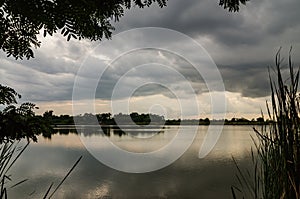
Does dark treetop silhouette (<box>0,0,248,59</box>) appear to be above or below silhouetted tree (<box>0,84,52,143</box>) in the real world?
above

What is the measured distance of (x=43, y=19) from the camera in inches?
60.8

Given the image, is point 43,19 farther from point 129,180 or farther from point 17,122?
point 129,180

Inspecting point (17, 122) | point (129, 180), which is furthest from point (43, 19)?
point (129, 180)

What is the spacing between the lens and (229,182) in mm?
11523

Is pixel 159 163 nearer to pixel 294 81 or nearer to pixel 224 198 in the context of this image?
pixel 224 198

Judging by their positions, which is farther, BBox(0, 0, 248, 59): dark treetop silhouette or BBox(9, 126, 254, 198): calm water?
Answer: BBox(9, 126, 254, 198): calm water

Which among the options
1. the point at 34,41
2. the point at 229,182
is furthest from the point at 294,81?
the point at 229,182

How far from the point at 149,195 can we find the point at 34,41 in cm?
899

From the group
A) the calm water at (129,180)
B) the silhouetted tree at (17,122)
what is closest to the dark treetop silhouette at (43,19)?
the silhouetted tree at (17,122)

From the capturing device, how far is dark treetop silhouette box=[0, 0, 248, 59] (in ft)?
5.13

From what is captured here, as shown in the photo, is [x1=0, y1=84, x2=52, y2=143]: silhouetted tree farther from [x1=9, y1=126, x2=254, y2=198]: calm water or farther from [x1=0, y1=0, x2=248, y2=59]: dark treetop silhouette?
[x1=9, y1=126, x2=254, y2=198]: calm water

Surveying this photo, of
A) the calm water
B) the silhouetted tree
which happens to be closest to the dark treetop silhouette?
the silhouetted tree

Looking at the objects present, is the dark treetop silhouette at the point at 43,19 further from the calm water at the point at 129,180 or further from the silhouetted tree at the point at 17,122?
the calm water at the point at 129,180

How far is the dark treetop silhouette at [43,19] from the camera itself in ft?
5.13
